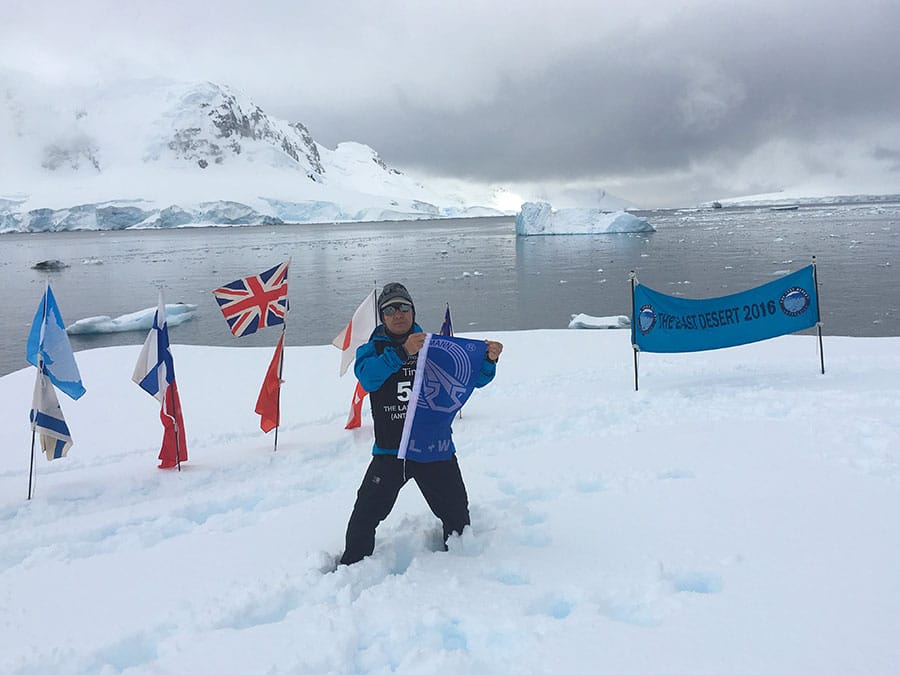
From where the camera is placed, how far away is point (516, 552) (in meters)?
3.97

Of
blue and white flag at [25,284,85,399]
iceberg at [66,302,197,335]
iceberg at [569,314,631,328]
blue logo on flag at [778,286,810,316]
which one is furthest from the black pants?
iceberg at [66,302,197,335]

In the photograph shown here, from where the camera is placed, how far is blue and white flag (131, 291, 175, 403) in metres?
7.01

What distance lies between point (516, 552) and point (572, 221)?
78.0m

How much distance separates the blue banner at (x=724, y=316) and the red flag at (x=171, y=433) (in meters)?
6.69

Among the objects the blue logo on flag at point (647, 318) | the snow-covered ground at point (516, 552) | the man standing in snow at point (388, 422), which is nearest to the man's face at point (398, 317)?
the man standing in snow at point (388, 422)

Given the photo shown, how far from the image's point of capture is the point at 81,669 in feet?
9.98

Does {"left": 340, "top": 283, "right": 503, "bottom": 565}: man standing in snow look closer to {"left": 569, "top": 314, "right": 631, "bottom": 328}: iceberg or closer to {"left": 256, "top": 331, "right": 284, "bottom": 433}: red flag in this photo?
{"left": 256, "top": 331, "right": 284, "bottom": 433}: red flag

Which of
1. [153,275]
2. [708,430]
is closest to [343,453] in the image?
[708,430]

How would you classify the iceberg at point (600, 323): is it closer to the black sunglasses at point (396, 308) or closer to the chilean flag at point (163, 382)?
the chilean flag at point (163, 382)

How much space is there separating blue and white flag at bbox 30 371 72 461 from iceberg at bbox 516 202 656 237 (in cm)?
7314

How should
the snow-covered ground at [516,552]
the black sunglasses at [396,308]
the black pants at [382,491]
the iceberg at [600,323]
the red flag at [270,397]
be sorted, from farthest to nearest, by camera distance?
the iceberg at [600,323], the red flag at [270,397], the black pants at [382,491], the black sunglasses at [396,308], the snow-covered ground at [516,552]

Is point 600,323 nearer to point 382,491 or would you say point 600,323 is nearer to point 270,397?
point 270,397

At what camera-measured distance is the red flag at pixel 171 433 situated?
23.2ft

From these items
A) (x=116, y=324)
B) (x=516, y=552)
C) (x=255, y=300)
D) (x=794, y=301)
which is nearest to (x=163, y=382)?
(x=255, y=300)
